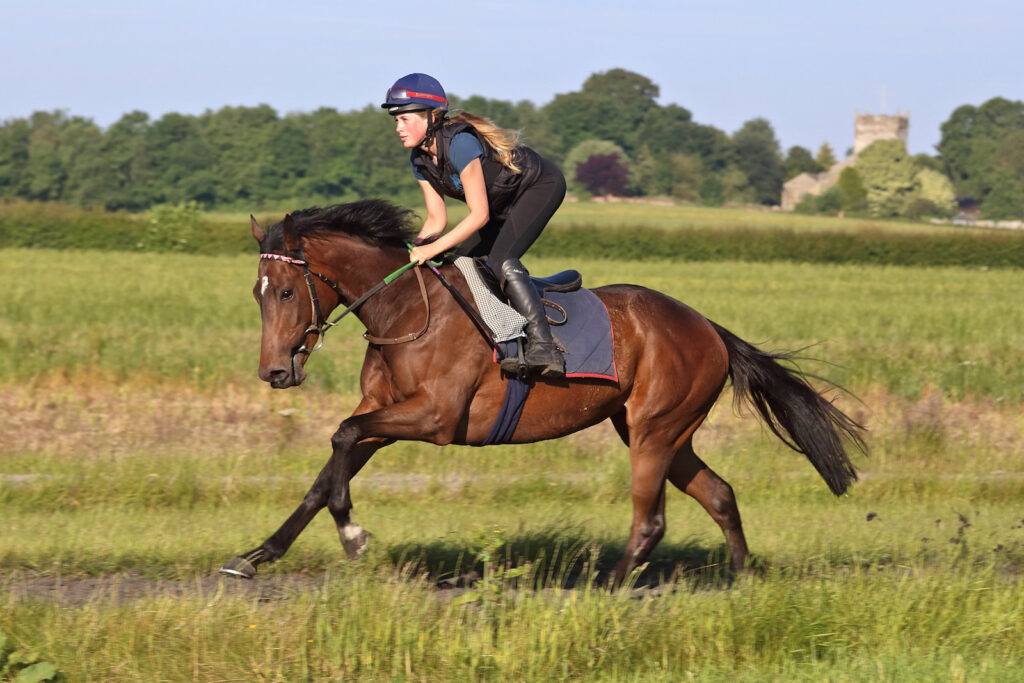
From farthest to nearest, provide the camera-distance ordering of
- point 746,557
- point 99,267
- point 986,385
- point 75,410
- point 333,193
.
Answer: point 333,193 → point 99,267 → point 986,385 → point 75,410 → point 746,557

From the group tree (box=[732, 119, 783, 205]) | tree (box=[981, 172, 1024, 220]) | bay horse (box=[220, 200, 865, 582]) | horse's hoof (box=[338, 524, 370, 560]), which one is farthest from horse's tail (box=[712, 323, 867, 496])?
tree (box=[732, 119, 783, 205])

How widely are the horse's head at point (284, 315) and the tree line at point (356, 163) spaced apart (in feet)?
279

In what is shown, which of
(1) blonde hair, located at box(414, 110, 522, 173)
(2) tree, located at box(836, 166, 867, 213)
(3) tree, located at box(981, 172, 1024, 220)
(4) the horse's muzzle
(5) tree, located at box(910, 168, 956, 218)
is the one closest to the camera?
(4) the horse's muzzle

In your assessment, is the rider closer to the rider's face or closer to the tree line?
the rider's face

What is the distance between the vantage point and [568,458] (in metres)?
10.8

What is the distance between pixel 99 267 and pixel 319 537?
1179 inches

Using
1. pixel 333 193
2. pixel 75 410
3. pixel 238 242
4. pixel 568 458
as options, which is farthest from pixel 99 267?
pixel 333 193

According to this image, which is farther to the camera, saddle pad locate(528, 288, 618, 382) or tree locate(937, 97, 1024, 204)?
tree locate(937, 97, 1024, 204)

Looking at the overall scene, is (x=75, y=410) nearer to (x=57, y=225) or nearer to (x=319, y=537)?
(x=319, y=537)

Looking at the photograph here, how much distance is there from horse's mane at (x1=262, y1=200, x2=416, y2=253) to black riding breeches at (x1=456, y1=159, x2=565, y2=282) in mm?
375

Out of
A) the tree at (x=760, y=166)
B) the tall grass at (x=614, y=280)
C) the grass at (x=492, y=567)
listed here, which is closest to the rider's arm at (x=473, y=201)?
the grass at (x=492, y=567)

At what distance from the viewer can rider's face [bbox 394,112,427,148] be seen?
595cm

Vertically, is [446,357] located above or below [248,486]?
above

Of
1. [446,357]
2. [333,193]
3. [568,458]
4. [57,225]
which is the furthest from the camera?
[333,193]
